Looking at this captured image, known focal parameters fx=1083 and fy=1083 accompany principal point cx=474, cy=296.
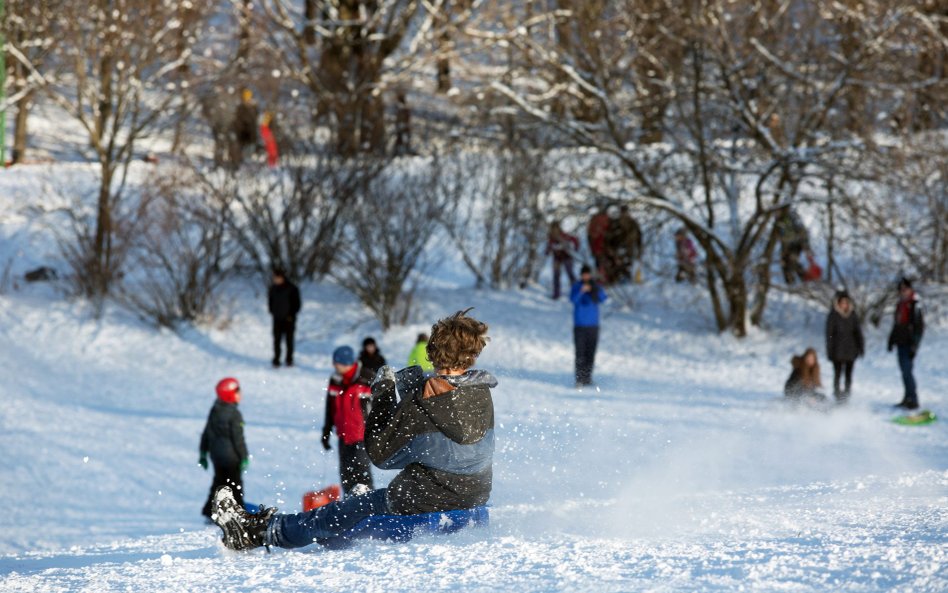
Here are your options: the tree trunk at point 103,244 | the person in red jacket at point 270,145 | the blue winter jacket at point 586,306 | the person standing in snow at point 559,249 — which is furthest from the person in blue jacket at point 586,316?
the tree trunk at point 103,244

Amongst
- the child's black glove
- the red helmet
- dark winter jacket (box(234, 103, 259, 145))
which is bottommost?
the red helmet

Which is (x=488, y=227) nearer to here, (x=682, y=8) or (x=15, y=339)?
(x=682, y=8)

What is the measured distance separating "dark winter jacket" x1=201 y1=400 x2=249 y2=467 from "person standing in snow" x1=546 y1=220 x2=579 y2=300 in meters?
8.70

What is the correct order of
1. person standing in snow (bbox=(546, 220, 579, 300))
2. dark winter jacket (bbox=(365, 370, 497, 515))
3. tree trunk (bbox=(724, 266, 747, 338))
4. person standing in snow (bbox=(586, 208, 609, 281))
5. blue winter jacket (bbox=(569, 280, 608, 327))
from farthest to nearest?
person standing in snow (bbox=(546, 220, 579, 300))
person standing in snow (bbox=(586, 208, 609, 281))
tree trunk (bbox=(724, 266, 747, 338))
blue winter jacket (bbox=(569, 280, 608, 327))
dark winter jacket (bbox=(365, 370, 497, 515))

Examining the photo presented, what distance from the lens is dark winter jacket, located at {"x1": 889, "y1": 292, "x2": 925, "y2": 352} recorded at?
11922 millimetres

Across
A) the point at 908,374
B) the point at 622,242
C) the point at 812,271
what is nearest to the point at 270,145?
the point at 622,242

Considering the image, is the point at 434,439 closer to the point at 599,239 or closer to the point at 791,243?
the point at 599,239

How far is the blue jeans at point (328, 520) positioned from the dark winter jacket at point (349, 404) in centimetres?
243

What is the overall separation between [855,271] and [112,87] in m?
12.0

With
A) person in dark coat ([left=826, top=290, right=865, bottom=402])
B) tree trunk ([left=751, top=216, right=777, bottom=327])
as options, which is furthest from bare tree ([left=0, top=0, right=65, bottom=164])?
person in dark coat ([left=826, top=290, right=865, bottom=402])

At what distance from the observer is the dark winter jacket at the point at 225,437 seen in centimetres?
849

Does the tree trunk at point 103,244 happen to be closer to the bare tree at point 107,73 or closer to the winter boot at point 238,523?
the bare tree at point 107,73

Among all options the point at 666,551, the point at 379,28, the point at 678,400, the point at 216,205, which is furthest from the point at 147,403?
the point at 379,28

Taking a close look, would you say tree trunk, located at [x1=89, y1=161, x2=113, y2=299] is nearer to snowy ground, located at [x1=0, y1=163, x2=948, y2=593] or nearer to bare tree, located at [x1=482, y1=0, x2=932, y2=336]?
snowy ground, located at [x1=0, y1=163, x2=948, y2=593]
